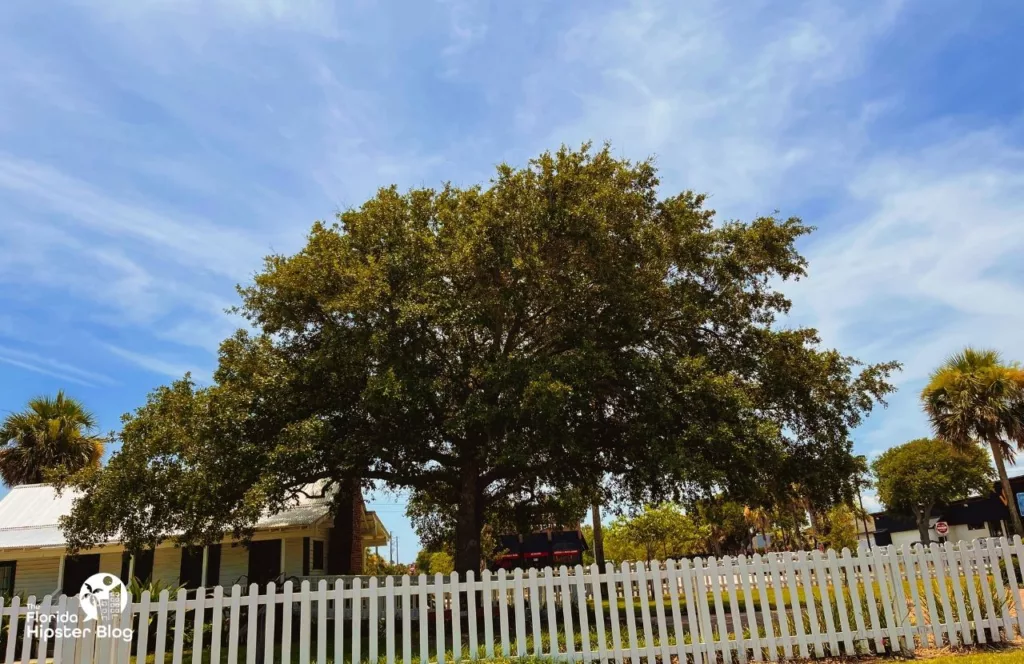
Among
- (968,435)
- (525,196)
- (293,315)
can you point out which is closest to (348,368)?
(293,315)

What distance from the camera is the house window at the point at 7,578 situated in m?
22.0

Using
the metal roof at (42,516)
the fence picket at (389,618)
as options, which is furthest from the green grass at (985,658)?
the metal roof at (42,516)

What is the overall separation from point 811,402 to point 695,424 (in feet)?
14.8

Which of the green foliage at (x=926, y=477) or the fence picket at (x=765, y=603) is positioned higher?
the green foliage at (x=926, y=477)

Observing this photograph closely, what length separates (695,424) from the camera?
14805mm

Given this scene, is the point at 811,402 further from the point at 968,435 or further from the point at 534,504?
the point at 968,435

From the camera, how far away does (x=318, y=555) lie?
2389 centimetres

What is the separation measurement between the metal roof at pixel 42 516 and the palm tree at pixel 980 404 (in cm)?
2375

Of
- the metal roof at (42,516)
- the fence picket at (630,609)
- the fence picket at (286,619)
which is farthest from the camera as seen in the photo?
the metal roof at (42,516)

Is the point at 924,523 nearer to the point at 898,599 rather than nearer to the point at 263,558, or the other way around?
the point at 263,558

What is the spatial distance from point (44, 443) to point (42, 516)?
335 inches

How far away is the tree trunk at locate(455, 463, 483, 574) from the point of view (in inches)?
691

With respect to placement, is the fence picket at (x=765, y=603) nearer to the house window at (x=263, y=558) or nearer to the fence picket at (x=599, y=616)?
the fence picket at (x=599, y=616)

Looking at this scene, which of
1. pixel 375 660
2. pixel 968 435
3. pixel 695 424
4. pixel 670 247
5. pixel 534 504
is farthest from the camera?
pixel 968 435
